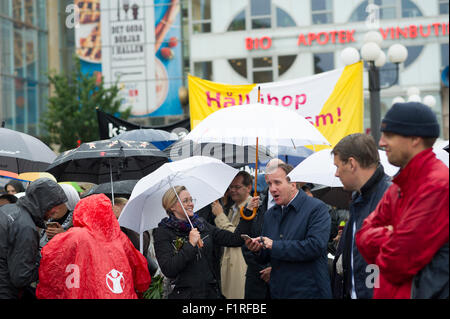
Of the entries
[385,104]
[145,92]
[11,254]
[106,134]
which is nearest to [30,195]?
[11,254]

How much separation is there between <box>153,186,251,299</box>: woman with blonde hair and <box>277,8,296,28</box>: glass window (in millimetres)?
29643

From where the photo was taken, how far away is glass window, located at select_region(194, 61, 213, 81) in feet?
115

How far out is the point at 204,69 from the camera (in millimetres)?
35219

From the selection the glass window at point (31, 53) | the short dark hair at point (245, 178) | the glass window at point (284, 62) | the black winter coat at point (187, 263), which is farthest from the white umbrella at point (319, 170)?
the glass window at point (31, 53)

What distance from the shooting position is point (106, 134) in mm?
13211

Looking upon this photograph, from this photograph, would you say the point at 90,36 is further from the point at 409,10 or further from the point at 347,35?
the point at 409,10

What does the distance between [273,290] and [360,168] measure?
144cm

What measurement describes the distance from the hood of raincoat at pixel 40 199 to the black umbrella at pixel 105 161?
6.19ft

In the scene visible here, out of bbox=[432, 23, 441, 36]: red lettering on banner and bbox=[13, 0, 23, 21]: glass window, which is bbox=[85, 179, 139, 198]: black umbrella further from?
bbox=[13, 0, 23, 21]: glass window

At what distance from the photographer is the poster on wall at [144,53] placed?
37.6 m

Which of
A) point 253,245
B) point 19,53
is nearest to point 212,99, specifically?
point 253,245

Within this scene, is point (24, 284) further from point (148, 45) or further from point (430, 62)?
point (148, 45)

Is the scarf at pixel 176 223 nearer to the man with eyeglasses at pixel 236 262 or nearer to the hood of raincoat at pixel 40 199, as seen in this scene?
the hood of raincoat at pixel 40 199

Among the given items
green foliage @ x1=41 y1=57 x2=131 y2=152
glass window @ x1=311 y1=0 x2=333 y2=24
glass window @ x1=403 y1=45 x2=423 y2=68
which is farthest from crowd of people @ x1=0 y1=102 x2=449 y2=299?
glass window @ x1=311 y1=0 x2=333 y2=24
